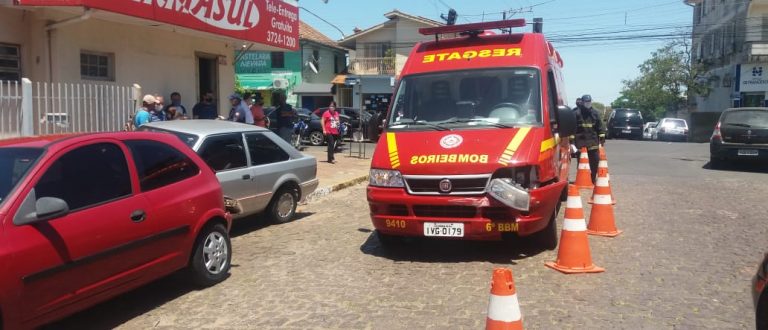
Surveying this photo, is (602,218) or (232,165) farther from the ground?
(232,165)

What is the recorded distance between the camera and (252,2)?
1300 centimetres

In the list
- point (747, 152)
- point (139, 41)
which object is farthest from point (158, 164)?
point (747, 152)

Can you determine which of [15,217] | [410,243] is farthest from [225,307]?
[410,243]

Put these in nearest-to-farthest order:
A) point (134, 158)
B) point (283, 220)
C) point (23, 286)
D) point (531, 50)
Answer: point (23, 286)
point (134, 158)
point (531, 50)
point (283, 220)

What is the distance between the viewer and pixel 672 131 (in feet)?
108

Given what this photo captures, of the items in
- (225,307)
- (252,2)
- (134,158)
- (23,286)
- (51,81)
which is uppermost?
(252,2)

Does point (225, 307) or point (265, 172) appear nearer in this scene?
point (225, 307)

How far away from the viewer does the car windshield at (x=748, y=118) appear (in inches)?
572

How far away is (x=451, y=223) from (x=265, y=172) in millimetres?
3250

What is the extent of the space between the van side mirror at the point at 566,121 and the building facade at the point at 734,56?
3042 centimetres

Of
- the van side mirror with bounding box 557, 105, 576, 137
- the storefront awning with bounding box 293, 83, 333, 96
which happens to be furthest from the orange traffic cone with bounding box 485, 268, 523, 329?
the storefront awning with bounding box 293, 83, 333, 96

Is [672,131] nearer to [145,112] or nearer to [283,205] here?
[283,205]

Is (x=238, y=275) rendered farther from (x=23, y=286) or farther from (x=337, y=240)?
(x=23, y=286)

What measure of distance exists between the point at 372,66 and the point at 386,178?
3547 centimetres
